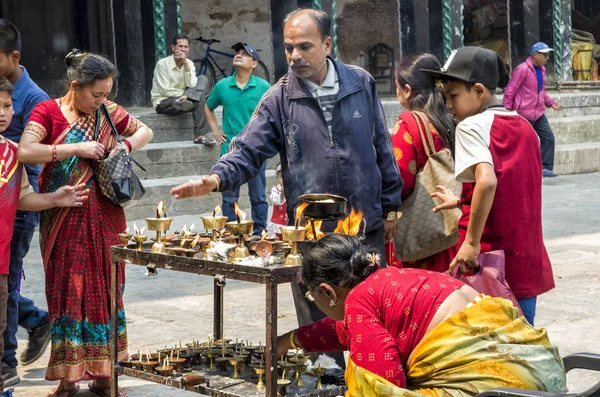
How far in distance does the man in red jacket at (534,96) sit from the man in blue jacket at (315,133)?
398 inches

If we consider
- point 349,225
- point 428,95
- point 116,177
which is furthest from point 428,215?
point 116,177

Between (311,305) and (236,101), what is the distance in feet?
19.0

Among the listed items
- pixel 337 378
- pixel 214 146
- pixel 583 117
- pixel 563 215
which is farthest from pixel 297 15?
pixel 583 117

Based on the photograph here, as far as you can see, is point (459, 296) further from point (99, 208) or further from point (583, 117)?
point (583, 117)

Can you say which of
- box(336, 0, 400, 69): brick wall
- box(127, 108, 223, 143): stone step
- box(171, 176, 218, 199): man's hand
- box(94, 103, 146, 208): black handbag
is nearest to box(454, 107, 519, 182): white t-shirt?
box(171, 176, 218, 199): man's hand

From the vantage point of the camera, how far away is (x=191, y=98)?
1284cm

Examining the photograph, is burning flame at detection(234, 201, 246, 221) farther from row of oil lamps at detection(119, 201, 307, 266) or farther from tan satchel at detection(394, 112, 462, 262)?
tan satchel at detection(394, 112, 462, 262)

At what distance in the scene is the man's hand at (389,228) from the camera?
4.98 meters

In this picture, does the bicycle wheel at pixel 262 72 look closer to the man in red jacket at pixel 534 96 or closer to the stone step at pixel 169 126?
the man in red jacket at pixel 534 96

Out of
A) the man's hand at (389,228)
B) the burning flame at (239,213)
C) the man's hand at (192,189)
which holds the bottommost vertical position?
the man's hand at (389,228)

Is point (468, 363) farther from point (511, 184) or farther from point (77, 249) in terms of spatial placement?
point (77, 249)

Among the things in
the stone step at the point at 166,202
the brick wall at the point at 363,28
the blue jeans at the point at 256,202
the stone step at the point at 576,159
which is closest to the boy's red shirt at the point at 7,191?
the blue jeans at the point at 256,202

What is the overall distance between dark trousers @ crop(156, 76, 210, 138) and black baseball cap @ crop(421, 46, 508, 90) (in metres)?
8.48

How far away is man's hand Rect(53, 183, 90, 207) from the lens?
5039 mm
